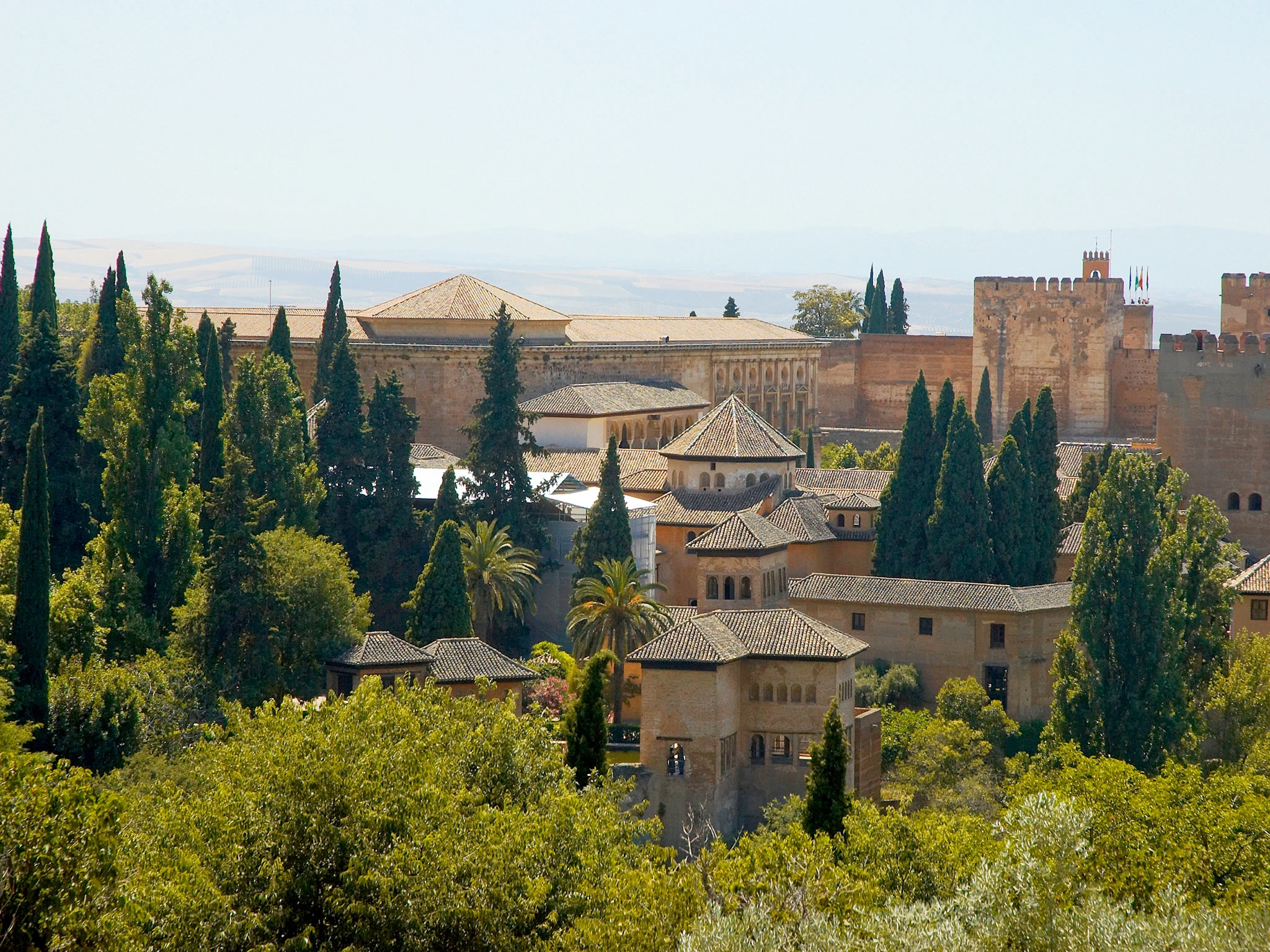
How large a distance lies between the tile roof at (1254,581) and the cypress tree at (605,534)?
1014cm

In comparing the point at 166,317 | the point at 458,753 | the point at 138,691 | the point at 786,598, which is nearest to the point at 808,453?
the point at 786,598

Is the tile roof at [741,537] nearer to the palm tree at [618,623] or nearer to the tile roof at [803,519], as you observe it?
the tile roof at [803,519]

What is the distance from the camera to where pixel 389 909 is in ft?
53.2

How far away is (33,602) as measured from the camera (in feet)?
80.4

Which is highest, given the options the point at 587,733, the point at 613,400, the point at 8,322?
the point at 8,322

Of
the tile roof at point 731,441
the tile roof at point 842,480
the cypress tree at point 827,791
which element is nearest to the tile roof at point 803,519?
the tile roof at point 731,441

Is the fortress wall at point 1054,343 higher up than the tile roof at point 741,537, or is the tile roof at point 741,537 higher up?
the fortress wall at point 1054,343

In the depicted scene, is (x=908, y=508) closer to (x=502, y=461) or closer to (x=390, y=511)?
(x=502, y=461)

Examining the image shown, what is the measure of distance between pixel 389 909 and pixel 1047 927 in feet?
16.9

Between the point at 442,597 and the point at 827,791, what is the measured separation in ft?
33.8

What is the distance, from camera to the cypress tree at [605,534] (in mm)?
34375

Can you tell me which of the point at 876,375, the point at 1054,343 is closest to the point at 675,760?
the point at 1054,343

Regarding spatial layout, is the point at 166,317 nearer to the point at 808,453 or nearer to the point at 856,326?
the point at 808,453

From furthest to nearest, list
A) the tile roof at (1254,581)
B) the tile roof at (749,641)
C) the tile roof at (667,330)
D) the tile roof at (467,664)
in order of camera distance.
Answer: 1. the tile roof at (667,330)
2. the tile roof at (1254,581)
3. the tile roof at (467,664)
4. the tile roof at (749,641)
